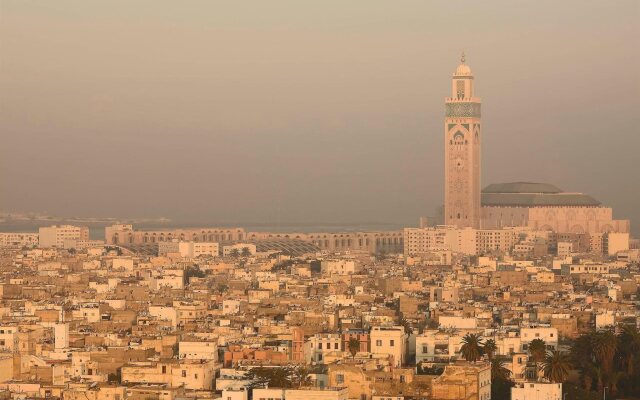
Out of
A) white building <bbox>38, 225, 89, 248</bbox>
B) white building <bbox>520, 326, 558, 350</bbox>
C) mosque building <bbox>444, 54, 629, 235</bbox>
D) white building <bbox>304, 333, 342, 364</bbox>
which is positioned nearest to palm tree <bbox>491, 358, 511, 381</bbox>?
white building <bbox>304, 333, 342, 364</bbox>

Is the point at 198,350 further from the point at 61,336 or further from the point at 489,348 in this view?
the point at 489,348

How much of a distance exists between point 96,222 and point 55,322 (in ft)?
417

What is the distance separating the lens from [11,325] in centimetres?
6097

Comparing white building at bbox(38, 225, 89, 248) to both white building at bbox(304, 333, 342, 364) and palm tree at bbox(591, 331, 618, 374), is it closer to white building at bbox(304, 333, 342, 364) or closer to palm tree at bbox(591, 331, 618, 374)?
white building at bbox(304, 333, 342, 364)

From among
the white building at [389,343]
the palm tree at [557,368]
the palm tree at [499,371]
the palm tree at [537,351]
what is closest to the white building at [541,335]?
the palm tree at [537,351]

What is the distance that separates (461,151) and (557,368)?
103791mm

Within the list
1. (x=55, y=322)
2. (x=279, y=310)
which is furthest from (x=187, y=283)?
(x=55, y=322)

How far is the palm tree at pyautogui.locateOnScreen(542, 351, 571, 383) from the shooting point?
4931cm

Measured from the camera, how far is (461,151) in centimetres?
15300

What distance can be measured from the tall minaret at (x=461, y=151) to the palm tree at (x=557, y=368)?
101 metres

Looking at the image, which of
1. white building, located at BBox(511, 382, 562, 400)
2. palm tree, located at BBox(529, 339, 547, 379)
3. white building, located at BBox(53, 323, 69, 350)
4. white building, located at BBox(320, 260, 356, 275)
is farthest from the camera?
white building, located at BBox(320, 260, 356, 275)

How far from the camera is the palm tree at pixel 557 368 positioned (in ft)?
162

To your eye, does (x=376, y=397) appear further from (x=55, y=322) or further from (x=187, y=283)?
(x=187, y=283)

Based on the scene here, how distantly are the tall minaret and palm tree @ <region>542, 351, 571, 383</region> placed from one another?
10082 cm
